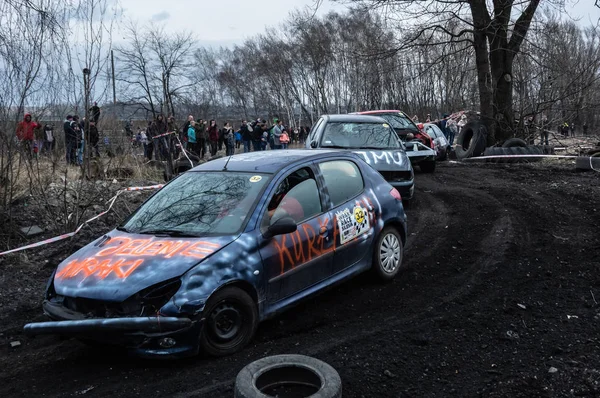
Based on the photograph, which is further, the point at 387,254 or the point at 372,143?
the point at 372,143

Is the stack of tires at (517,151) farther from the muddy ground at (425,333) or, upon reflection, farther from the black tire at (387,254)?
the black tire at (387,254)

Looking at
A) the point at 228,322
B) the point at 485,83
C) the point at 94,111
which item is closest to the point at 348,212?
the point at 228,322

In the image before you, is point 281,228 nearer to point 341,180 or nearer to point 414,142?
point 341,180

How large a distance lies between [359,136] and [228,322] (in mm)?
7367

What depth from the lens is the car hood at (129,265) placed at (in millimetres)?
4348

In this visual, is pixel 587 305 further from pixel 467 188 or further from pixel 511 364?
pixel 467 188

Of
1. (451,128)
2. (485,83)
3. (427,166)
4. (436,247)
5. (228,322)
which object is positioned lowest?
(436,247)

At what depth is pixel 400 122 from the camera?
16.3 m

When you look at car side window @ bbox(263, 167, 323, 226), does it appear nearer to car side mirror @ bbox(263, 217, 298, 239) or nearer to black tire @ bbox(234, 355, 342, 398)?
car side mirror @ bbox(263, 217, 298, 239)

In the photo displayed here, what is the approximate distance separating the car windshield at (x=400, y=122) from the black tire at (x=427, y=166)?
1089mm

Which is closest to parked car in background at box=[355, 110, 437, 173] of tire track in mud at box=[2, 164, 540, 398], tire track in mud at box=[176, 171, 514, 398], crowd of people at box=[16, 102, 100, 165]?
tire track in mud at box=[176, 171, 514, 398]

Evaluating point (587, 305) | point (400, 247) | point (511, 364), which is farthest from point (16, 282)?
point (587, 305)

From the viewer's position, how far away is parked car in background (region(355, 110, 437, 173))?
49.7 feet

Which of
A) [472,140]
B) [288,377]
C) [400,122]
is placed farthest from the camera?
[472,140]
